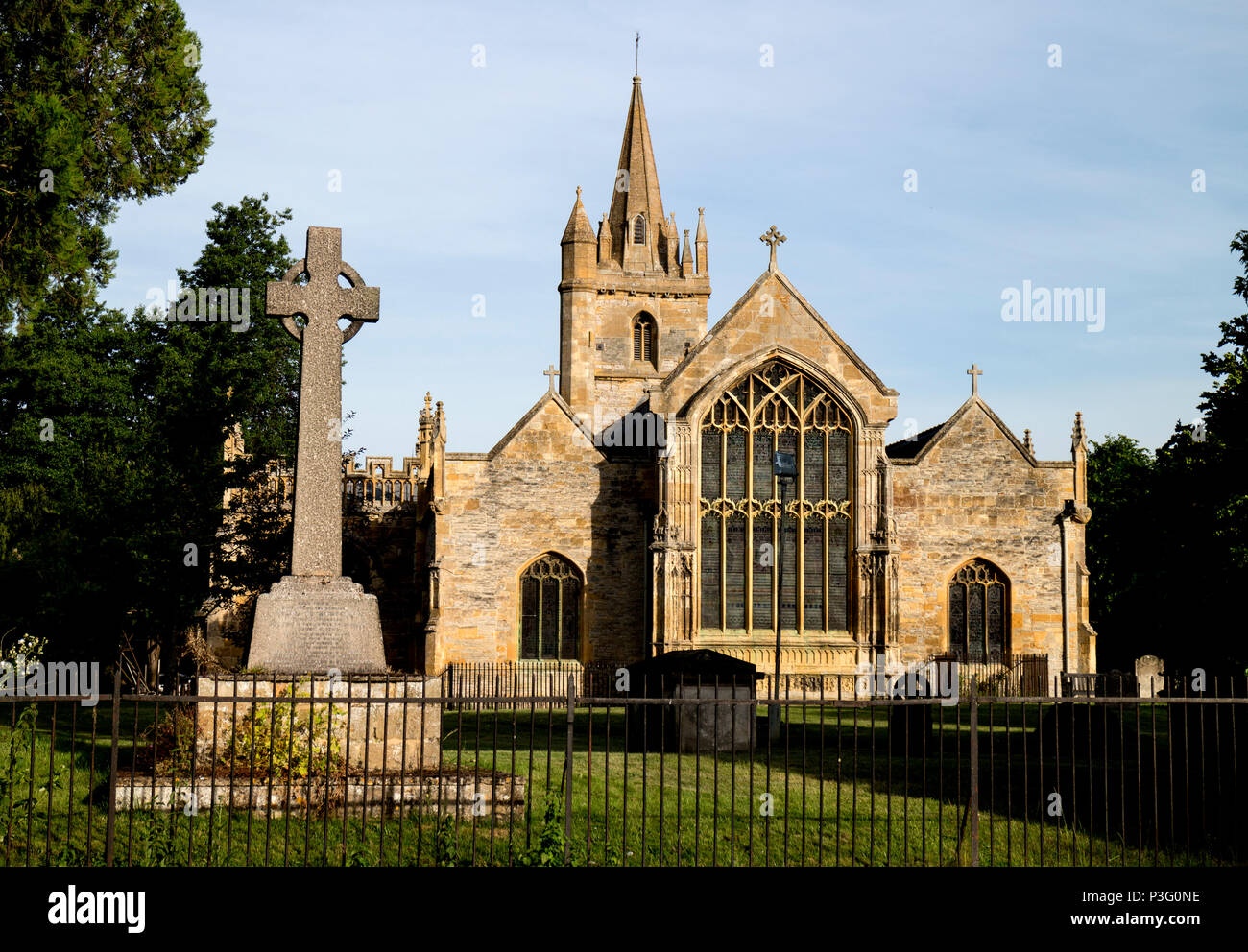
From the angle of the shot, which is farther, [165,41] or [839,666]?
[839,666]

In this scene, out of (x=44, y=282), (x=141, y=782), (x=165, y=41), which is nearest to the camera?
(x=141, y=782)

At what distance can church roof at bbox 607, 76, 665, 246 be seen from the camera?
177ft

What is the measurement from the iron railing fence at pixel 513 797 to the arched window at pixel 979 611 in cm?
1553

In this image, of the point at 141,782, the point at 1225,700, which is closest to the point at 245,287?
the point at 141,782

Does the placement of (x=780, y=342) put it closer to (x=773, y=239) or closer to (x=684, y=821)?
(x=773, y=239)

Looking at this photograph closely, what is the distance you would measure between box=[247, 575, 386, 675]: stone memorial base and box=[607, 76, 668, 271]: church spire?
1614 inches

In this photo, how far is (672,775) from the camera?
51.8ft

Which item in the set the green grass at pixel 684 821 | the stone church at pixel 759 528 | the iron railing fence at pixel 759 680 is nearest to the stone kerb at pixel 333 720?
the green grass at pixel 684 821

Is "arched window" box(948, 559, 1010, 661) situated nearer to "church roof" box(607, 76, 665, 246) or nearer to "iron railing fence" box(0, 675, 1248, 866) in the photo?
"iron railing fence" box(0, 675, 1248, 866)

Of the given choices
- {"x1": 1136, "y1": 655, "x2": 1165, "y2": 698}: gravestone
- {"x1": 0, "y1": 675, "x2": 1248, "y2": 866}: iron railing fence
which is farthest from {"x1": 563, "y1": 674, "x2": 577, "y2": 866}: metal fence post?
{"x1": 1136, "y1": 655, "x2": 1165, "y2": 698}: gravestone

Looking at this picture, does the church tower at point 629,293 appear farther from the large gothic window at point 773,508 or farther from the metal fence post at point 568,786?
the metal fence post at point 568,786

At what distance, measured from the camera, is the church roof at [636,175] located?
5391 centimetres

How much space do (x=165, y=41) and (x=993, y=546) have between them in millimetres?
21894

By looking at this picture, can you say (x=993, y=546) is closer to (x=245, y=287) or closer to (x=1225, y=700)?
(x=1225, y=700)
